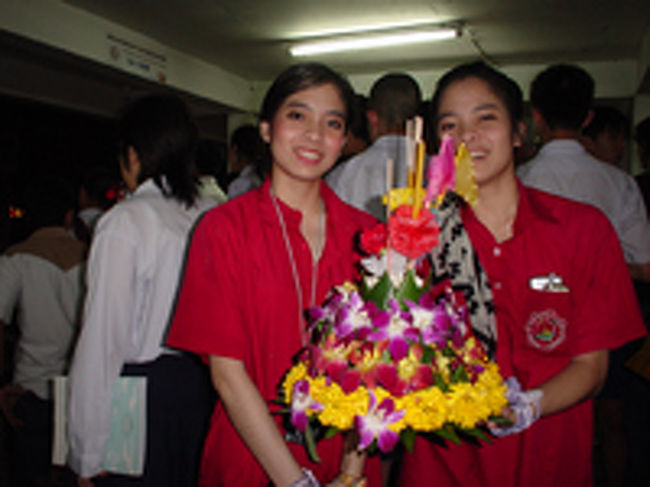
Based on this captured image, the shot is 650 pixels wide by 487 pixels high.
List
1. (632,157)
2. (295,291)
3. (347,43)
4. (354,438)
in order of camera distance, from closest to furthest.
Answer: (354,438)
(295,291)
(347,43)
(632,157)

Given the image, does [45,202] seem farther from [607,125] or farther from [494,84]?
[607,125]

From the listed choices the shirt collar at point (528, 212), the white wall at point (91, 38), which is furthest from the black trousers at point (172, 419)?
the white wall at point (91, 38)

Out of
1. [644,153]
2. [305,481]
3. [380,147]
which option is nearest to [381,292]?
[305,481]

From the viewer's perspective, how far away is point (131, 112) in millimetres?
1942

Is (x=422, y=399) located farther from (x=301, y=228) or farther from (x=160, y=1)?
(x=160, y=1)

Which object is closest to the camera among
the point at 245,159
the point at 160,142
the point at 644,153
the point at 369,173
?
the point at 160,142

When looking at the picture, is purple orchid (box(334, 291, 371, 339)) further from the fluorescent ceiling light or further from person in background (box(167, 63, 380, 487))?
the fluorescent ceiling light

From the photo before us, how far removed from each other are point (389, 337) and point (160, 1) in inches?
238

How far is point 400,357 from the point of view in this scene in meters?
0.97

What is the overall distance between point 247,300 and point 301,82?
0.62 m

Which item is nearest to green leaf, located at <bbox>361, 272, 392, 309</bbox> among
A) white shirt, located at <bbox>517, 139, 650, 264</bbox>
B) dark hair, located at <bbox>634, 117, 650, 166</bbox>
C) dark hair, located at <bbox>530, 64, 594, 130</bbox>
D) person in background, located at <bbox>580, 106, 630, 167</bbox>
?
white shirt, located at <bbox>517, 139, 650, 264</bbox>

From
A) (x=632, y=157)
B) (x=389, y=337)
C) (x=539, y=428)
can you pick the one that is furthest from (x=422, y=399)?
(x=632, y=157)

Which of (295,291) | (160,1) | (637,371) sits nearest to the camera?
(295,291)

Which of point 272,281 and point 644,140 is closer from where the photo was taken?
point 272,281
